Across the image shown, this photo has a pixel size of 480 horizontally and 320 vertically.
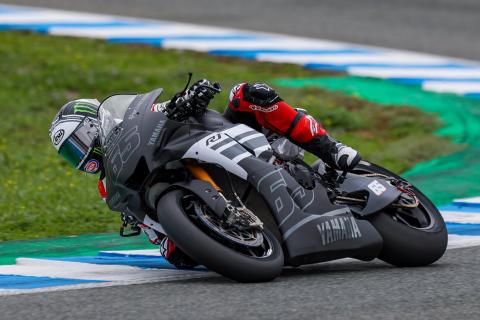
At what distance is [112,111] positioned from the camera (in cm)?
678

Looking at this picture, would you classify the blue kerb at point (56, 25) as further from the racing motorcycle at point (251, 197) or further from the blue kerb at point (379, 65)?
the racing motorcycle at point (251, 197)

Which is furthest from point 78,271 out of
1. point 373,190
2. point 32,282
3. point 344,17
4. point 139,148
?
point 344,17

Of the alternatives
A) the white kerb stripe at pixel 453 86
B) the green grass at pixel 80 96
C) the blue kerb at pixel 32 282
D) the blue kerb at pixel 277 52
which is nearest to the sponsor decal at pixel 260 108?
the blue kerb at pixel 32 282

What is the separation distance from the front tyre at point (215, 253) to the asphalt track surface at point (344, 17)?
958cm

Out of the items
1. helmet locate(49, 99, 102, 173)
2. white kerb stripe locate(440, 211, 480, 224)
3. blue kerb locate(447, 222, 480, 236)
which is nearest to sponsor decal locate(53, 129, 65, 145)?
helmet locate(49, 99, 102, 173)

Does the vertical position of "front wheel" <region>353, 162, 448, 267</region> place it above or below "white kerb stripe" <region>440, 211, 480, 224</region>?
above

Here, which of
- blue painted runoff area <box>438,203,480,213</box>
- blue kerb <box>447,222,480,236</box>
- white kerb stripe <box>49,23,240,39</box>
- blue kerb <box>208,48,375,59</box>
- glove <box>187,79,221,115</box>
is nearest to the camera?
glove <box>187,79,221,115</box>

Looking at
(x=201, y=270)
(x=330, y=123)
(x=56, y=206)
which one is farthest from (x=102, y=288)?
(x=330, y=123)

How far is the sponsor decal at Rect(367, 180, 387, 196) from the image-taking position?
21.5ft

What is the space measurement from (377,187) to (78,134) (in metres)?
1.71

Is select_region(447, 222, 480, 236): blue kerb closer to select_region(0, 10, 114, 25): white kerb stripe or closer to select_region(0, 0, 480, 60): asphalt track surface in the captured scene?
select_region(0, 0, 480, 60): asphalt track surface

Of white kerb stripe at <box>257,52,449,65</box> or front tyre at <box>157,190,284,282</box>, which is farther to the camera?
white kerb stripe at <box>257,52,449,65</box>

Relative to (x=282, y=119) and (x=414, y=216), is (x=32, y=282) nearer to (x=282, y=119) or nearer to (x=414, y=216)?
(x=282, y=119)

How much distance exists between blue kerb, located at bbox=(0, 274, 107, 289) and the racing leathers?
0.55 metres
